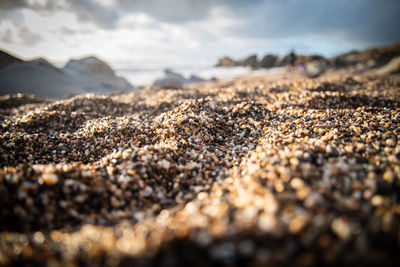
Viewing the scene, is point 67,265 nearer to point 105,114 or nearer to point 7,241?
point 7,241

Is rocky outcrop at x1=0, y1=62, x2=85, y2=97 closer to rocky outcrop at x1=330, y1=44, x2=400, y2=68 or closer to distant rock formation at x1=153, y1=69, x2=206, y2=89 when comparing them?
distant rock formation at x1=153, y1=69, x2=206, y2=89

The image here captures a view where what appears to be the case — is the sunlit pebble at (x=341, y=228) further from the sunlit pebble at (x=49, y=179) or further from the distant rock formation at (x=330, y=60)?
the distant rock formation at (x=330, y=60)

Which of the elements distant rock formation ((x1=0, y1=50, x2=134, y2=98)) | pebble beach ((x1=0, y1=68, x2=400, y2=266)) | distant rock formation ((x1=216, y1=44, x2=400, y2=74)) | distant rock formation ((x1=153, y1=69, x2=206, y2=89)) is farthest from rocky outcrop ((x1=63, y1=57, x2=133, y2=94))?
distant rock formation ((x1=216, y1=44, x2=400, y2=74))

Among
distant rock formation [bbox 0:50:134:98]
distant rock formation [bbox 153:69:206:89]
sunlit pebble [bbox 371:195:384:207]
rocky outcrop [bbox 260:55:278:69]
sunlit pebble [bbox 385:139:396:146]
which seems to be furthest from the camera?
rocky outcrop [bbox 260:55:278:69]

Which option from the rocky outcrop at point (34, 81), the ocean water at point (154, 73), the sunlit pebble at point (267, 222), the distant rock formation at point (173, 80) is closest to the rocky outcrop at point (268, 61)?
the ocean water at point (154, 73)

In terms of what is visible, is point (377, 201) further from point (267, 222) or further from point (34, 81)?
point (34, 81)

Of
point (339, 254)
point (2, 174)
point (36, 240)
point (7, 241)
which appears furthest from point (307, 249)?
point (2, 174)
